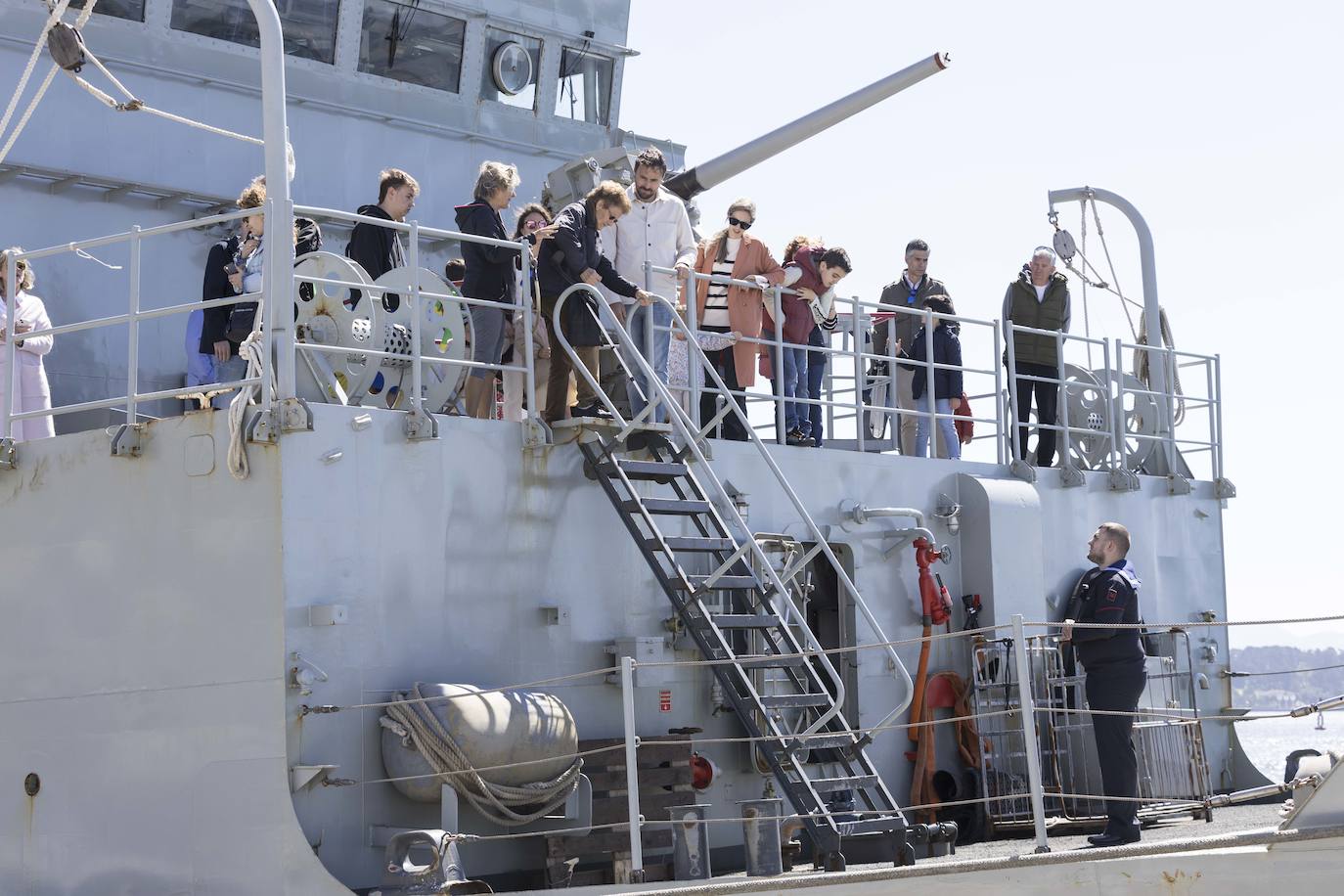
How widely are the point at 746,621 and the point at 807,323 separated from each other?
267 centimetres

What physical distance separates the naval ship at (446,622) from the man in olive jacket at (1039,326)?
0.86 m

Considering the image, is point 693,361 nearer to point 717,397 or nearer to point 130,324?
point 717,397

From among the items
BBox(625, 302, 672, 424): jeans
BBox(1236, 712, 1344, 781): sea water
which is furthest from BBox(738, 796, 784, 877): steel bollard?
BBox(1236, 712, 1344, 781): sea water

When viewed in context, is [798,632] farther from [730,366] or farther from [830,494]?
[730,366]

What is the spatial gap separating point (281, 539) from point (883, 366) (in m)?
5.92

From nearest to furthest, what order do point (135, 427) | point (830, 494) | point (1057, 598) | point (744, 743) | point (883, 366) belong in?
point (135, 427), point (744, 743), point (830, 494), point (1057, 598), point (883, 366)

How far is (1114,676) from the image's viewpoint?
313 inches

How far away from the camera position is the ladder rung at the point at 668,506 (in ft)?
29.8

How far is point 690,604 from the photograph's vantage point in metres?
8.91

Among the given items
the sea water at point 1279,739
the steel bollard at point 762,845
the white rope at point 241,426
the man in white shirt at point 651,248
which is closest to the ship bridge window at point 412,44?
the man in white shirt at point 651,248

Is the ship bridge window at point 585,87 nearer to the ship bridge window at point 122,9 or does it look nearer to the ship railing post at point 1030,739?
the ship bridge window at point 122,9

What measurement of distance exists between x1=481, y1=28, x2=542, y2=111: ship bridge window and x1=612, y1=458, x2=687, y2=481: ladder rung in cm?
529

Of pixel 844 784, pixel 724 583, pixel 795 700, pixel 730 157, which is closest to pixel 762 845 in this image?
pixel 844 784

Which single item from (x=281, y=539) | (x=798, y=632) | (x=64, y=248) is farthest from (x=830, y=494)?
(x=64, y=248)
